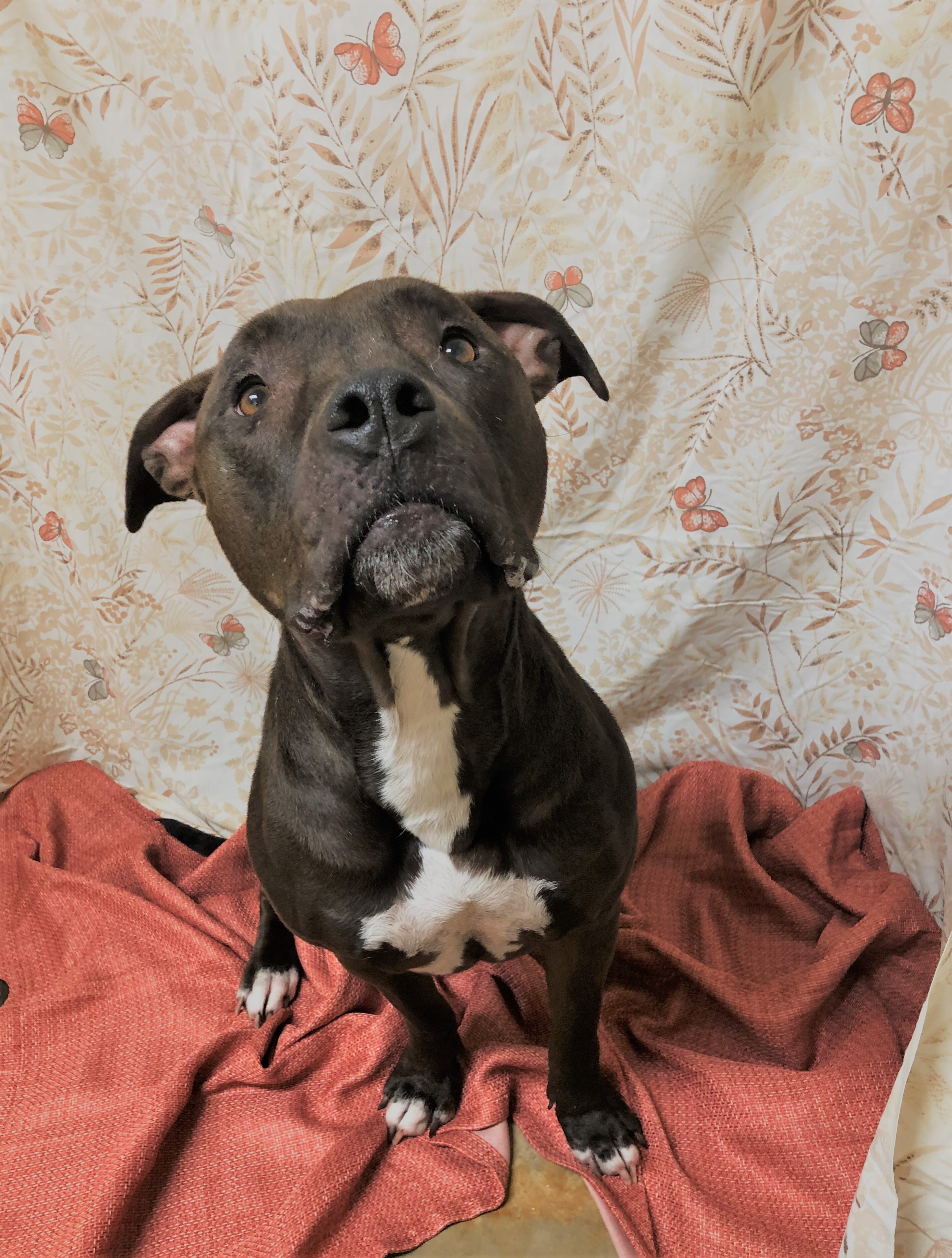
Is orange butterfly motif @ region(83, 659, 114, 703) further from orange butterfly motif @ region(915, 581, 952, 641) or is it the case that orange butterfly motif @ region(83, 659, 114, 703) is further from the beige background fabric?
orange butterfly motif @ region(915, 581, 952, 641)

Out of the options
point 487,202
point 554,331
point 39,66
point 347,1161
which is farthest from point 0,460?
point 347,1161

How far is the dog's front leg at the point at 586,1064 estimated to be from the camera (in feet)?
5.10

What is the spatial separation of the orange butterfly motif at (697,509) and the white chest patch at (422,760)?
3.88 feet

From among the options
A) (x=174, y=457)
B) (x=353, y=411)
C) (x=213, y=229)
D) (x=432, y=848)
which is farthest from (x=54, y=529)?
(x=353, y=411)

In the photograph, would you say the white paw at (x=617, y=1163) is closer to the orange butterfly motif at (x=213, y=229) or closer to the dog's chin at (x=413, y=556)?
the dog's chin at (x=413, y=556)

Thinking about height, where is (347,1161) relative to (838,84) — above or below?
below

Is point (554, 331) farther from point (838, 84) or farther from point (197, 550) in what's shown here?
point (197, 550)

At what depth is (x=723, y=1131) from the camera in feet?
5.57

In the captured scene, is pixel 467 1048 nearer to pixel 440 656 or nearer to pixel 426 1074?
pixel 426 1074

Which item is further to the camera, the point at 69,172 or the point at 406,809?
the point at 69,172

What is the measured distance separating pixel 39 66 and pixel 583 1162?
2550 millimetres

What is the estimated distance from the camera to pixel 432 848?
137cm

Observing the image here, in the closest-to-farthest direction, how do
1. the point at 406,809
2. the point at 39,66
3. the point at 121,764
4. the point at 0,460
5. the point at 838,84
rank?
the point at 406,809 → the point at 838,84 → the point at 39,66 → the point at 0,460 → the point at 121,764

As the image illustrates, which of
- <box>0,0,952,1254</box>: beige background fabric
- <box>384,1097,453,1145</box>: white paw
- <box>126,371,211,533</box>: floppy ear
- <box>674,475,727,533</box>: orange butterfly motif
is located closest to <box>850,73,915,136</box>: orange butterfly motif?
<box>0,0,952,1254</box>: beige background fabric
